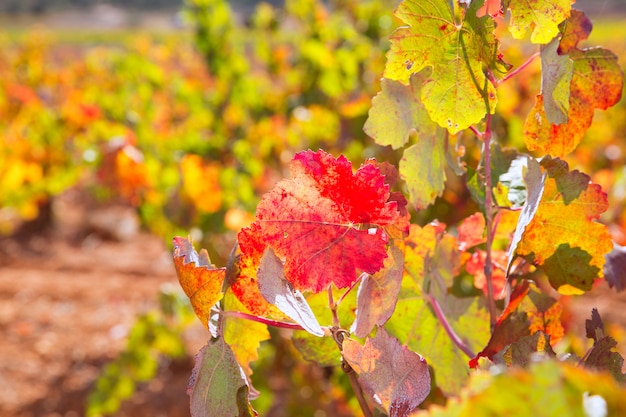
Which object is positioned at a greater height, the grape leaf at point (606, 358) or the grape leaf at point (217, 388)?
the grape leaf at point (606, 358)

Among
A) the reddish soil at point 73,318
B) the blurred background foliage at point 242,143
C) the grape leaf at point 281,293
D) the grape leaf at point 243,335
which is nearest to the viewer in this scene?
the grape leaf at point 281,293

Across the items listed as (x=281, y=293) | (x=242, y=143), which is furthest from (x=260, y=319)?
(x=242, y=143)

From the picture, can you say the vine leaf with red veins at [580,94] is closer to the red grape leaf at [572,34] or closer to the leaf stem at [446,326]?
the red grape leaf at [572,34]

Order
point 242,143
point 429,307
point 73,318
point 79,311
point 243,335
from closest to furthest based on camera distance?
point 243,335
point 429,307
point 242,143
point 73,318
point 79,311

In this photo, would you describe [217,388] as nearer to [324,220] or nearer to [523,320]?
[324,220]

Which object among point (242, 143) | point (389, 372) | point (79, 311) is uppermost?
point (389, 372)

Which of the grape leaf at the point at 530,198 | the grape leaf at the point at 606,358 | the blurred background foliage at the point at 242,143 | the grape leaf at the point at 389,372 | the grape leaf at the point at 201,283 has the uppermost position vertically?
the grape leaf at the point at 530,198

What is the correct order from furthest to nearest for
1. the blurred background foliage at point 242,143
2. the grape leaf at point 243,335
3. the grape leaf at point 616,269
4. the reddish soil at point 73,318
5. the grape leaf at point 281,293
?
the reddish soil at point 73,318
the blurred background foliage at point 242,143
the grape leaf at point 616,269
the grape leaf at point 243,335
the grape leaf at point 281,293

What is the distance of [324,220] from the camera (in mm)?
673

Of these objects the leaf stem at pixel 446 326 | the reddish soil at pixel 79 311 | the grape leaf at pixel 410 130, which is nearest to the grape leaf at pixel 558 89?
the grape leaf at pixel 410 130

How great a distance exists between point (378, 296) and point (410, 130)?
20 cm

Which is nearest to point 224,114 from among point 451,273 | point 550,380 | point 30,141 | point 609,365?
point 30,141

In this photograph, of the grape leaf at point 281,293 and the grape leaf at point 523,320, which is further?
the grape leaf at point 523,320

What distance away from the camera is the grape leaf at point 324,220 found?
669 mm
